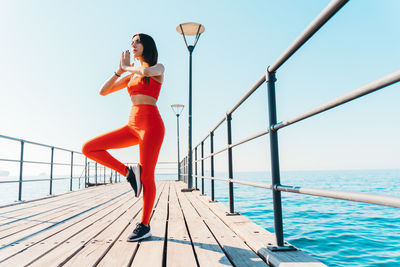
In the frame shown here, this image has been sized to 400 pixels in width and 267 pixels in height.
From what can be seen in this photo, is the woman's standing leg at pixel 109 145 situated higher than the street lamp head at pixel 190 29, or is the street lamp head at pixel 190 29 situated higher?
the street lamp head at pixel 190 29

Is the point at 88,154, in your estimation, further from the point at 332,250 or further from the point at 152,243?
the point at 332,250

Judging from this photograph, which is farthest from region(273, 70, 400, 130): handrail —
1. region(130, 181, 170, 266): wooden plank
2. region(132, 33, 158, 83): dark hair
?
region(132, 33, 158, 83): dark hair

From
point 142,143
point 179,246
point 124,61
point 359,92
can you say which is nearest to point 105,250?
point 179,246

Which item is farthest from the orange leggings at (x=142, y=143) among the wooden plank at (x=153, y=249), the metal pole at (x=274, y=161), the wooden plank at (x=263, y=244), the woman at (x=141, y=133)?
the metal pole at (x=274, y=161)

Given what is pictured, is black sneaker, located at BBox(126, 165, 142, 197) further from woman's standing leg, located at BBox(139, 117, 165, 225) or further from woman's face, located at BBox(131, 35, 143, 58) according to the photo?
woman's face, located at BBox(131, 35, 143, 58)

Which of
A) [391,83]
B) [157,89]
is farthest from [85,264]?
A: [391,83]

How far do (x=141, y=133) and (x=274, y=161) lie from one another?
2.91 ft

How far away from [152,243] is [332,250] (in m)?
2.84

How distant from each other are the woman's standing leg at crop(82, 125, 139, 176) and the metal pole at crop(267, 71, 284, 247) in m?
0.92

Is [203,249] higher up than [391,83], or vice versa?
[391,83]

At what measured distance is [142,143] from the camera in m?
1.84

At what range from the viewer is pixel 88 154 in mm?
1883

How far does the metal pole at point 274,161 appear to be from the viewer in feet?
4.74

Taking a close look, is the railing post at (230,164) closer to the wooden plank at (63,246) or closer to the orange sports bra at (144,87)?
the orange sports bra at (144,87)
